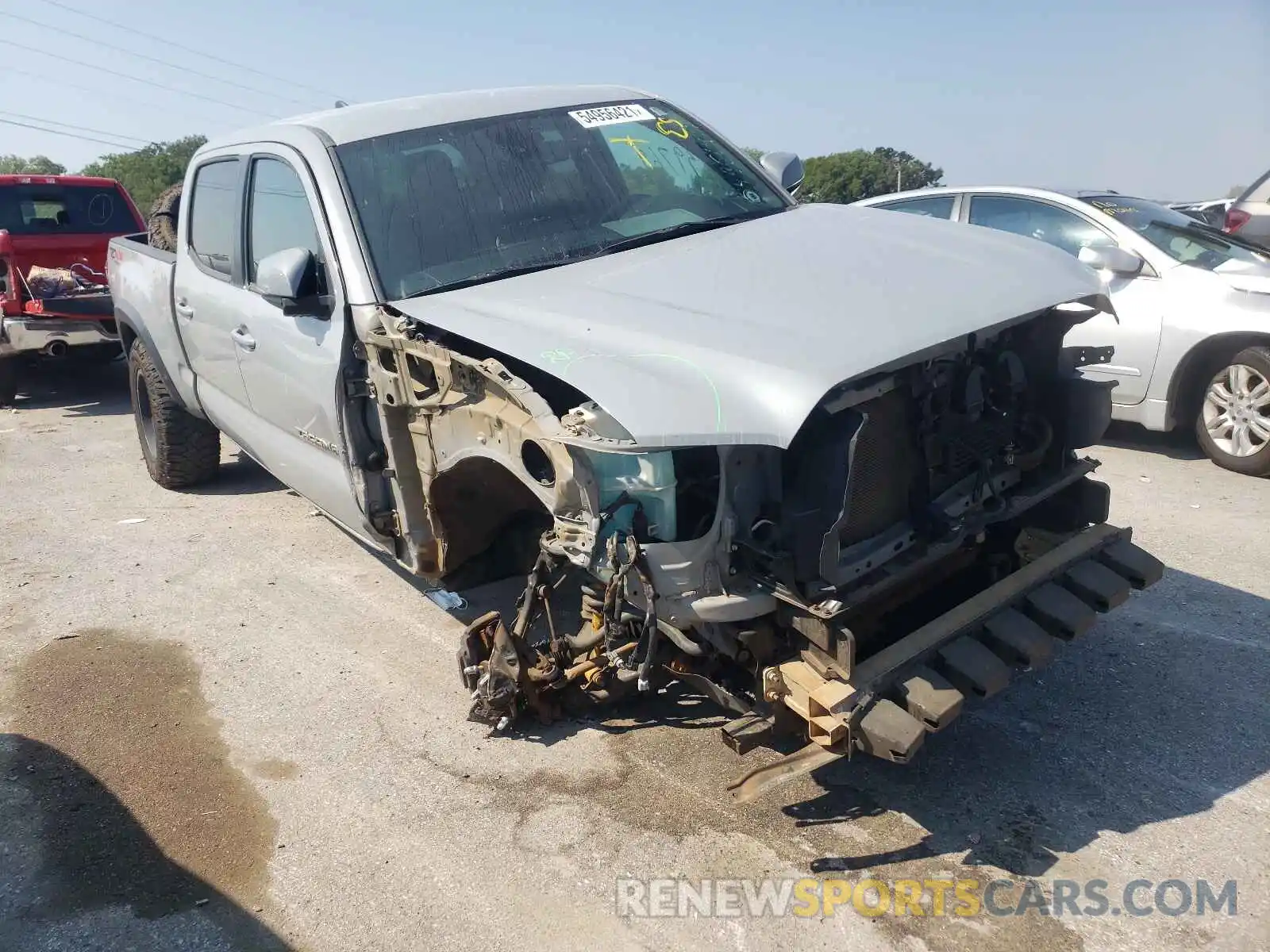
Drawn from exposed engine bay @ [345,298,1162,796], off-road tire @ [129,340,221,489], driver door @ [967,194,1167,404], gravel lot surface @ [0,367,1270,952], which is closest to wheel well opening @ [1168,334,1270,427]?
driver door @ [967,194,1167,404]

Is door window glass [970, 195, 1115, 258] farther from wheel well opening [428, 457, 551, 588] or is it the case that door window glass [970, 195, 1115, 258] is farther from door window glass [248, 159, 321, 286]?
door window glass [248, 159, 321, 286]

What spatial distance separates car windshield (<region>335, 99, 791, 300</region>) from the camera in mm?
3650

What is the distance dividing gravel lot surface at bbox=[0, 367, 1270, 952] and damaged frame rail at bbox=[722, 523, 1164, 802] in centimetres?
35

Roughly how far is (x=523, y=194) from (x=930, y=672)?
7.45 ft

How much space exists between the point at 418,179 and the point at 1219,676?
3.39 meters

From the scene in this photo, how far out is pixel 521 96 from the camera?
4.37m

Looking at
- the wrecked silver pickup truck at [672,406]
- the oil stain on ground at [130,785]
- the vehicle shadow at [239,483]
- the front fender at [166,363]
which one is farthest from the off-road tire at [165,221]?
the oil stain on ground at [130,785]

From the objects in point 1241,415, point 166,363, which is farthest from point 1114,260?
point 166,363

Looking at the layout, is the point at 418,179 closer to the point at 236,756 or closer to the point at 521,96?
the point at 521,96

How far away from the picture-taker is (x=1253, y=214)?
7.19 m

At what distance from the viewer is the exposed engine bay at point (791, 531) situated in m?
2.65

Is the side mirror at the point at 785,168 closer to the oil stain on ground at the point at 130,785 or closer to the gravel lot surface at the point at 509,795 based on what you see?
the gravel lot surface at the point at 509,795

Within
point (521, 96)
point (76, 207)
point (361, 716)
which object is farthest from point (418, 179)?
point (76, 207)

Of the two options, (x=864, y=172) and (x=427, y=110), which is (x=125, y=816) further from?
(x=864, y=172)
